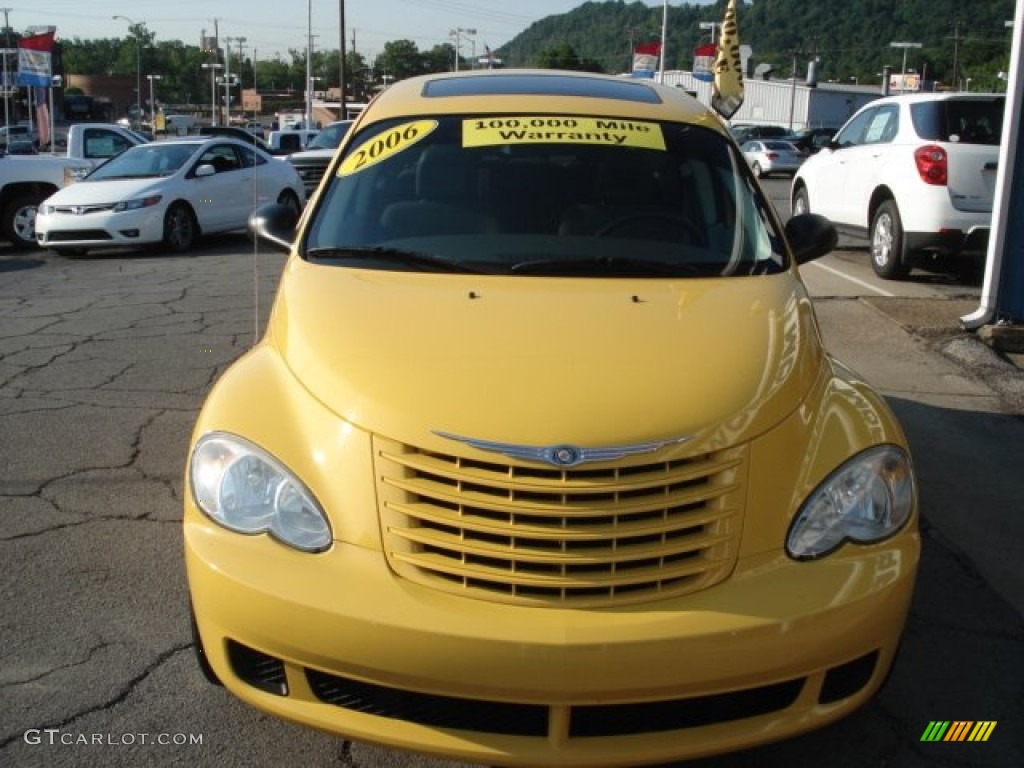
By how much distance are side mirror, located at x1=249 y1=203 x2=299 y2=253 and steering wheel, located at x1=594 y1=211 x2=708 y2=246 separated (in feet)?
4.40

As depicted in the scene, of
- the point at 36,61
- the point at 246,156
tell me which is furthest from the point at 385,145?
the point at 36,61

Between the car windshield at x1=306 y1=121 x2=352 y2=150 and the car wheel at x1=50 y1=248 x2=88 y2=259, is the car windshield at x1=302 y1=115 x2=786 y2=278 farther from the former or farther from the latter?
the car windshield at x1=306 y1=121 x2=352 y2=150

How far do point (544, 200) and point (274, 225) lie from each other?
3.92 feet

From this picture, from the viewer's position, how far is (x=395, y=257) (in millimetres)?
3539

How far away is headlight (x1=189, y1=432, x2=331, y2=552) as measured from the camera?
2570mm

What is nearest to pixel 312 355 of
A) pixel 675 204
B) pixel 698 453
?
pixel 698 453

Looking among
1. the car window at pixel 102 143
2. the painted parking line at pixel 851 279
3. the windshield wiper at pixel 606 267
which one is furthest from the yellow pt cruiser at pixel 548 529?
the car window at pixel 102 143

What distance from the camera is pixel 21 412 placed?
19.3 feet

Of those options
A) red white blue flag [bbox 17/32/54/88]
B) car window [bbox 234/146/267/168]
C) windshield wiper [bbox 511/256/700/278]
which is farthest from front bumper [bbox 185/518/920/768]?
red white blue flag [bbox 17/32/54/88]

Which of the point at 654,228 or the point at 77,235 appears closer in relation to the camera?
the point at 654,228

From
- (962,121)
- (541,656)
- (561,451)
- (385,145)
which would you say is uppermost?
(962,121)

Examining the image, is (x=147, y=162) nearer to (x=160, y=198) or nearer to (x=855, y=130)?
(x=160, y=198)

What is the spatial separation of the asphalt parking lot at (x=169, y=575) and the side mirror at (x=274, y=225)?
0.24 m

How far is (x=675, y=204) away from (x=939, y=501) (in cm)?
199
